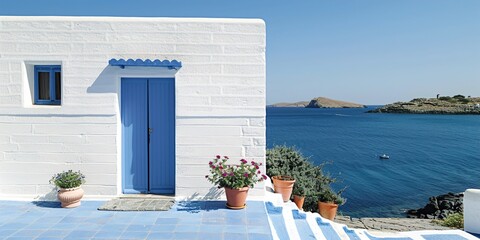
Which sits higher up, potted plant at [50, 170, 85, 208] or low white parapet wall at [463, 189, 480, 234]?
potted plant at [50, 170, 85, 208]

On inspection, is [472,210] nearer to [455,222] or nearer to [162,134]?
[455,222]

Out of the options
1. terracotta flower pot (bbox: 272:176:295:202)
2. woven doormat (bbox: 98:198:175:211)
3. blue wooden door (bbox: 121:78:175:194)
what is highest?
blue wooden door (bbox: 121:78:175:194)

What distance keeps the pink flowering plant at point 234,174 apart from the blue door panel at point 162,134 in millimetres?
987

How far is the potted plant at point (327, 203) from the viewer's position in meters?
8.62

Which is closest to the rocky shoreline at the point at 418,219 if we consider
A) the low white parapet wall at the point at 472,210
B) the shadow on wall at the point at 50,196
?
the low white parapet wall at the point at 472,210

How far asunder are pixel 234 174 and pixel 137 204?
1.97m

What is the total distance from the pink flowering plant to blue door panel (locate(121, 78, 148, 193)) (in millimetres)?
1513

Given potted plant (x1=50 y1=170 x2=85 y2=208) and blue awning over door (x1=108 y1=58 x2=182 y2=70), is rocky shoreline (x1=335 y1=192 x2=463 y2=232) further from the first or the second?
potted plant (x1=50 y1=170 x2=85 y2=208)

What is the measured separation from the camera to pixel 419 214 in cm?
1681

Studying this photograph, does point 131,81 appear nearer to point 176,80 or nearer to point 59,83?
point 176,80

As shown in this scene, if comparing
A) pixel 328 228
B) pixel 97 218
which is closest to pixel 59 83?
pixel 97 218

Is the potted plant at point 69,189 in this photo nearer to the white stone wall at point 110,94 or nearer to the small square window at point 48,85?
the white stone wall at point 110,94

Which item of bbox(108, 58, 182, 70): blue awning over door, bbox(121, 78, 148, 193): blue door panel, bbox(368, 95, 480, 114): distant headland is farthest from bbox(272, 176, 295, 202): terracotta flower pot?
bbox(368, 95, 480, 114): distant headland

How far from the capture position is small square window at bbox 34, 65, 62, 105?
6828 millimetres
